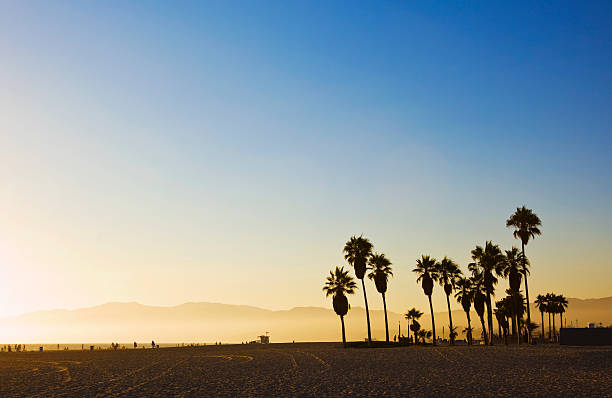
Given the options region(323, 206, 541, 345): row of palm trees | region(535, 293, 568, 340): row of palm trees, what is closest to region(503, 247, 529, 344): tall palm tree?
region(323, 206, 541, 345): row of palm trees

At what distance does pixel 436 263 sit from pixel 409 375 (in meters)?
66.1

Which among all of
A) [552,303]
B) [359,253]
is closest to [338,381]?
[359,253]

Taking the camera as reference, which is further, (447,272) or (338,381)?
(447,272)

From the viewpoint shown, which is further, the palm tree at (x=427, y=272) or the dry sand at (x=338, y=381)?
the palm tree at (x=427, y=272)

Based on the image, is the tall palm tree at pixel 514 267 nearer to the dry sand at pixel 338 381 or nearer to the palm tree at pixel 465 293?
the palm tree at pixel 465 293

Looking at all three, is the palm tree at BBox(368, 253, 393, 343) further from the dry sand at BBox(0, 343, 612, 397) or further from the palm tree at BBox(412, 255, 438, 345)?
the dry sand at BBox(0, 343, 612, 397)

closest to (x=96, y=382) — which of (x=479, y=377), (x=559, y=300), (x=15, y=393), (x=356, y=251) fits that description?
(x=15, y=393)

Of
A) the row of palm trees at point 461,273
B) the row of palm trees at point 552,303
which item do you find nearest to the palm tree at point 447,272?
the row of palm trees at point 461,273

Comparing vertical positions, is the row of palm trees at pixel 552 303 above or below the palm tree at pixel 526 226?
below

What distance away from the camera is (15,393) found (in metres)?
27.9

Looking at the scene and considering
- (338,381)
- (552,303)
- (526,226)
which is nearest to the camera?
(338,381)

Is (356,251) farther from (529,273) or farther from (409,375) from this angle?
(409,375)

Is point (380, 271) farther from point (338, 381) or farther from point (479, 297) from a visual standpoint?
point (338, 381)

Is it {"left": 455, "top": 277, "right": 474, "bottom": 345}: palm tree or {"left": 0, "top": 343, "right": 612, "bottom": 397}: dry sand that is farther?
{"left": 455, "top": 277, "right": 474, "bottom": 345}: palm tree
